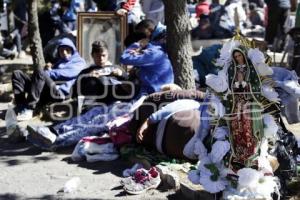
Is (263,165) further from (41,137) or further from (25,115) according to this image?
(25,115)

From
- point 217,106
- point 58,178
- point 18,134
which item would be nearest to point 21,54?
point 18,134

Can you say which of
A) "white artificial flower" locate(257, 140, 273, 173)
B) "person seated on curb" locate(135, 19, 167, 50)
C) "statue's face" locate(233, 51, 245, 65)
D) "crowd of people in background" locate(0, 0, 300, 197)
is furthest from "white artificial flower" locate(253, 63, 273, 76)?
"person seated on curb" locate(135, 19, 167, 50)

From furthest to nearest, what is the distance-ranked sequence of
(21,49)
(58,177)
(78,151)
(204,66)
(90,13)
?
(21,49), (90,13), (204,66), (78,151), (58,177)

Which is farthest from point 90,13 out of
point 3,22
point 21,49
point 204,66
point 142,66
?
point 3,22

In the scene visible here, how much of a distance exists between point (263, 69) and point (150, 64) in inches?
93.1

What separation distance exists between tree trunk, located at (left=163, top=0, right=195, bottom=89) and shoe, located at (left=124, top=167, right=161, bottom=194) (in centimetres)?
187

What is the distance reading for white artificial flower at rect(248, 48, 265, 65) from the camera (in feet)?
16.1

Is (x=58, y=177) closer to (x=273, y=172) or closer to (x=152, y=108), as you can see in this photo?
Result: (x=152, y=108)

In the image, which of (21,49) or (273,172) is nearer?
(273,172)

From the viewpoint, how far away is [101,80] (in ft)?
25.0

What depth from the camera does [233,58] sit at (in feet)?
16.4

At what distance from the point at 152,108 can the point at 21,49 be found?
8.04 m

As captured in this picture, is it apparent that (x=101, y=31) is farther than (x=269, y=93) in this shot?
Yes

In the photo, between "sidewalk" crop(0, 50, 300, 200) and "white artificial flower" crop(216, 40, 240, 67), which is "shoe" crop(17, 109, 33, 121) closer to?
"sidewalk" crop(0, 50, 300, 200)
